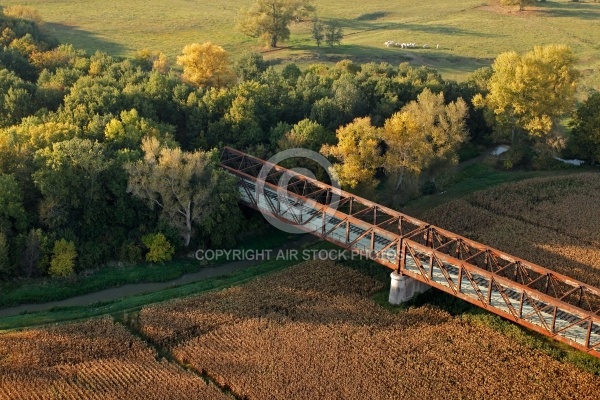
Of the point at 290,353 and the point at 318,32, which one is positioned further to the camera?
the point at 318,32

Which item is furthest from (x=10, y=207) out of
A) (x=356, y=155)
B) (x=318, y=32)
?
(x=318, y=32)

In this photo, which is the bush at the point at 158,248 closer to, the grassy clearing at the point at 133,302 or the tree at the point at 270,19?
the grassy clearing at the point at 133,302

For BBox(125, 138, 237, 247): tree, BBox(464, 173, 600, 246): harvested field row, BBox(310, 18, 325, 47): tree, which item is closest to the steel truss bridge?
BBox(125, 138, 237, 247): tree

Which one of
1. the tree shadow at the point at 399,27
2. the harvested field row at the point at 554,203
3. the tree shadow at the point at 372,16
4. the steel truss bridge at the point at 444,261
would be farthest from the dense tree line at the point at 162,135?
the tree shadow at the point at 372,16

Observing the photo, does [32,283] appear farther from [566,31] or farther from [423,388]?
[566,31]

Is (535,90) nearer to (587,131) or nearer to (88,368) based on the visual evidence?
(587,131)

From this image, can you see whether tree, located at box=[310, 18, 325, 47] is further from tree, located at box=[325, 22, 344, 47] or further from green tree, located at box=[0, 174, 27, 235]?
green tree, located at box=[0, 174, 27, 235]
